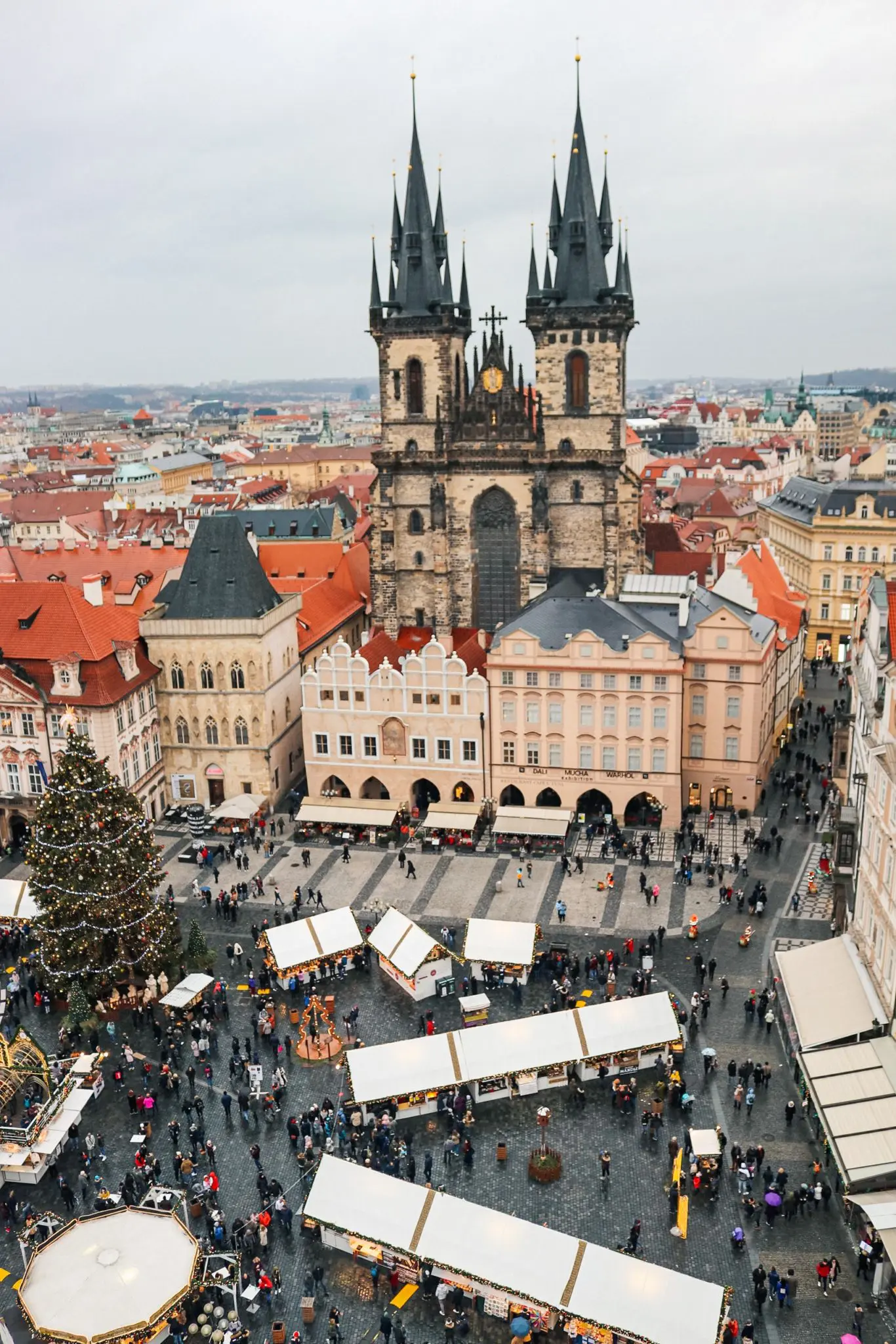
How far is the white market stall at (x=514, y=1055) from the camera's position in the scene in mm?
38156

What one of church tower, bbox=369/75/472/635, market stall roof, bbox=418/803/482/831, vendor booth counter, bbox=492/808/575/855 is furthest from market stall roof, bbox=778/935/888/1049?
church tower, bbox=369/75/472/635

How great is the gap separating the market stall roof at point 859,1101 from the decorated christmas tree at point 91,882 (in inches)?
977

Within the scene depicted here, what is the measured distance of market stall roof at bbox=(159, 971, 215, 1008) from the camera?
44594 millimetres

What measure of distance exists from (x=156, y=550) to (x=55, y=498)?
85150mm

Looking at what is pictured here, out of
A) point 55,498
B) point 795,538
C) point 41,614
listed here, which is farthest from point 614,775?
point 55,498

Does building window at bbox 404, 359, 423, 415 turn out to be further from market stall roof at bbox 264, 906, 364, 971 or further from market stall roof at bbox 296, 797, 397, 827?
market stall roof at bbox 264, 906, 364, 971

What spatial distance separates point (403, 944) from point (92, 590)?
31.0 meters

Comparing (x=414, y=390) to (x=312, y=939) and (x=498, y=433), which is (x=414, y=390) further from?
(x=312, y=939)

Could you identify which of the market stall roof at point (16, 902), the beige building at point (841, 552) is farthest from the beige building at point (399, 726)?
the beige building at point (841, 552)

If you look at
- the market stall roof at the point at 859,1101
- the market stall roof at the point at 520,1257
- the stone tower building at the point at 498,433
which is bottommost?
the market stall roof at the point at 520,1257

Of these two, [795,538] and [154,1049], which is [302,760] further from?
[795,538]

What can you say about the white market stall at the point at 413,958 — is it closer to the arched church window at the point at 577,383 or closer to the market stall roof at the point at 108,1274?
the market stall roof at the point at 108,1274

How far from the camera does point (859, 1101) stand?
3512cm

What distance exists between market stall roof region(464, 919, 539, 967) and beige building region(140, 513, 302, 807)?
75.9 ft
